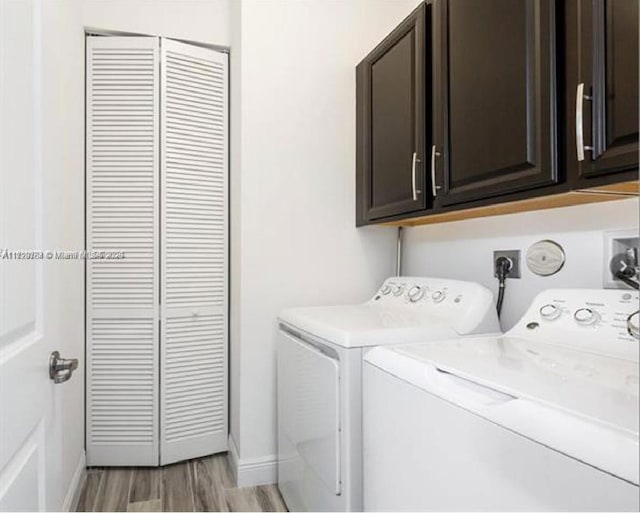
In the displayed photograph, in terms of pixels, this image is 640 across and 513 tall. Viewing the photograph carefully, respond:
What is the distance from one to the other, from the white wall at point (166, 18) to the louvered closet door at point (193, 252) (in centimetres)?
9

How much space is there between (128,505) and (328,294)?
130 centimetres

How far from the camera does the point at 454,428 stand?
0.88 m

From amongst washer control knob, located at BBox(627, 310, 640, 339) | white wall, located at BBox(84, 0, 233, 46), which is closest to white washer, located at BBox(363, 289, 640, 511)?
washer control knob, located at BBox(627, 310, 640, 339)

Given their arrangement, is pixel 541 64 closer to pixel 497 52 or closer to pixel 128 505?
pixel 497 52

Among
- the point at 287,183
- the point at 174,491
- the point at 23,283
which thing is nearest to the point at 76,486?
the point at 174,491

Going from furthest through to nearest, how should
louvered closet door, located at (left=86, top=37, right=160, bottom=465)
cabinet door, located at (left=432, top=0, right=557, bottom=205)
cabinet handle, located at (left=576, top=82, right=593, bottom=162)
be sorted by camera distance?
louvered closet door, located at (left=86, top=37, right=160, bottom=465)
cabinet door, located at (left=432, top=0, right=557, bottom=205)
cabinet handle, located at (left=576, top=82, right=593, bottom=162)

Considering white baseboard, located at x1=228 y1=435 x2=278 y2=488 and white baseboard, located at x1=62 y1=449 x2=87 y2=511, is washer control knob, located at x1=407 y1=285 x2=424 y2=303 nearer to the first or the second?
white baseboard, located at x1=228 y1=435 x2=278 y2=488

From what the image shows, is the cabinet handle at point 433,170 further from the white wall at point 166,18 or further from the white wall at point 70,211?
the white wall at point 166,18

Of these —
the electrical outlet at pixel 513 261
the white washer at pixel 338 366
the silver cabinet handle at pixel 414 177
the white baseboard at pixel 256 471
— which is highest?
the silver cabinet handle at pixel 414 177

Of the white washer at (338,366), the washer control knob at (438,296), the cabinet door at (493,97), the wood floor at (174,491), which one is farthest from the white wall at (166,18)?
the wood floor at (174,491)

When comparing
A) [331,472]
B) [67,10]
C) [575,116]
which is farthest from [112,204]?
[575,116]

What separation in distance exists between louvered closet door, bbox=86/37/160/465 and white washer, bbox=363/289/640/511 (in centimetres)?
144

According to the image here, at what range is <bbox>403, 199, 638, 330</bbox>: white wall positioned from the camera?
53.7 inches

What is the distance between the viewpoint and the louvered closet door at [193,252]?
2.29m
